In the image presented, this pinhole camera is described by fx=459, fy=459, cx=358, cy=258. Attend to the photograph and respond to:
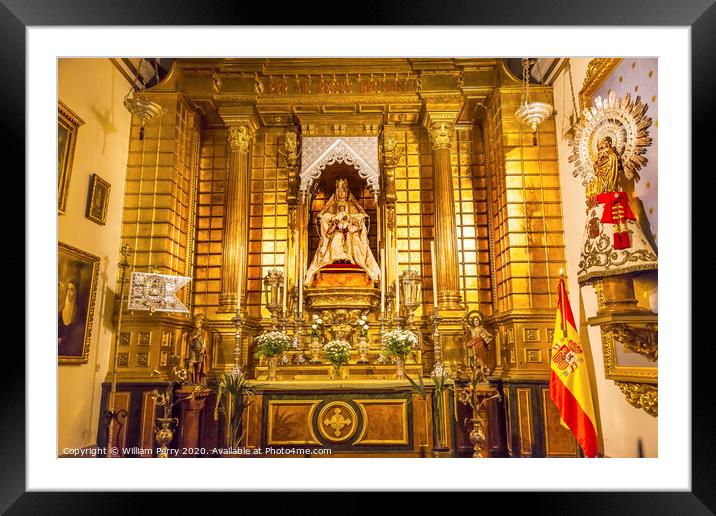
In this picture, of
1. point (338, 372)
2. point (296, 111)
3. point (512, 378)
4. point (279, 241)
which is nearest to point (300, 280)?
point (279, 241)

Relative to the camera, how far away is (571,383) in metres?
5.37

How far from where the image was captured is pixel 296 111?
8273mm

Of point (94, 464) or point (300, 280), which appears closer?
point (94, 464)

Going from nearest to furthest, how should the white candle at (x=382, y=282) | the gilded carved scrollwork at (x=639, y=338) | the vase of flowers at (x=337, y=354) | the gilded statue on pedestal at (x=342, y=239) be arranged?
the gilded carved scrollwork at (x=639, y=338) < the vase of flowers at (x=337, y=354) < the white candle at (x=382, y=282) < the gilded statue on pedestal at (x=342, y=239)

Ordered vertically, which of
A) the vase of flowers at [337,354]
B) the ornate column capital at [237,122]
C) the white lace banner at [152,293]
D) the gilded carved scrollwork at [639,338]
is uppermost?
the ornate column capital at [237,122]

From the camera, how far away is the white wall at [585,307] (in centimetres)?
487

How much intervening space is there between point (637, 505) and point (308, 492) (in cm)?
144

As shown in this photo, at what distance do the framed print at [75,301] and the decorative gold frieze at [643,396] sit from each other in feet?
20.8

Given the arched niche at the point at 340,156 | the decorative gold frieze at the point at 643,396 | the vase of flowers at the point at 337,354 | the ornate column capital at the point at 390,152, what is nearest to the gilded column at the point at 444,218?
the ornate column capital at the point at 390,152

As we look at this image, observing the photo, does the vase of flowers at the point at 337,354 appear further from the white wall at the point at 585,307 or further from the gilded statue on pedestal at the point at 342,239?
the white wall at the point at 585,307

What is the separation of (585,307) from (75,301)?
21.6ft

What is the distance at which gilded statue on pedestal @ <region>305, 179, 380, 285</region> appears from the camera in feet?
25.5

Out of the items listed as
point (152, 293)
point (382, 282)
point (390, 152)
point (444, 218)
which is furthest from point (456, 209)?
point (152, 293)
